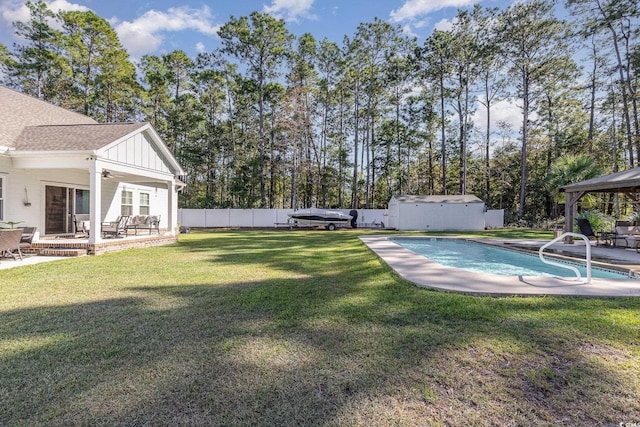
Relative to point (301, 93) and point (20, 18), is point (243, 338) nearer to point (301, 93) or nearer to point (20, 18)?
point (301, 93)

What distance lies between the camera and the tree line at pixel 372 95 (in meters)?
21.9

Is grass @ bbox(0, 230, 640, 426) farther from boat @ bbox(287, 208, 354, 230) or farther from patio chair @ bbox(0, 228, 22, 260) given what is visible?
boat @ bbox(287, 208, 354, 230)

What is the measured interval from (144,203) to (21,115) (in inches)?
206

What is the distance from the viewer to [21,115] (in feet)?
34.4

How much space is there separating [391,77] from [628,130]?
16728mm

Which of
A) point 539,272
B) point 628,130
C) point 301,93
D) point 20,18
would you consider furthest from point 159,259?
point 628,130

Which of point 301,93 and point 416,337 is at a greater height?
point 301,93

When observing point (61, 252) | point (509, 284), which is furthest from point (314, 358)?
point (61, 252)

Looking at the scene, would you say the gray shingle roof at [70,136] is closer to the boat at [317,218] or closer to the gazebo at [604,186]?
the boat at [317,218]

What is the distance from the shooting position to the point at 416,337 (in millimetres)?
2982

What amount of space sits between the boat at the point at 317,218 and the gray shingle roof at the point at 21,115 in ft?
42.5

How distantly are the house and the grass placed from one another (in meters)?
5.34

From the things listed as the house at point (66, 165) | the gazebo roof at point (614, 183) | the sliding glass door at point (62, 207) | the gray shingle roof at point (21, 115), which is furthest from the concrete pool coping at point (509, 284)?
the gray shingle roof at point (21, 115)

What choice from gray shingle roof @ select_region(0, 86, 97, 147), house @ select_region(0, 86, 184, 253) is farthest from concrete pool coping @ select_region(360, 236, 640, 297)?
gray shingle roof @ select_region(0, 86, 97, 147)
